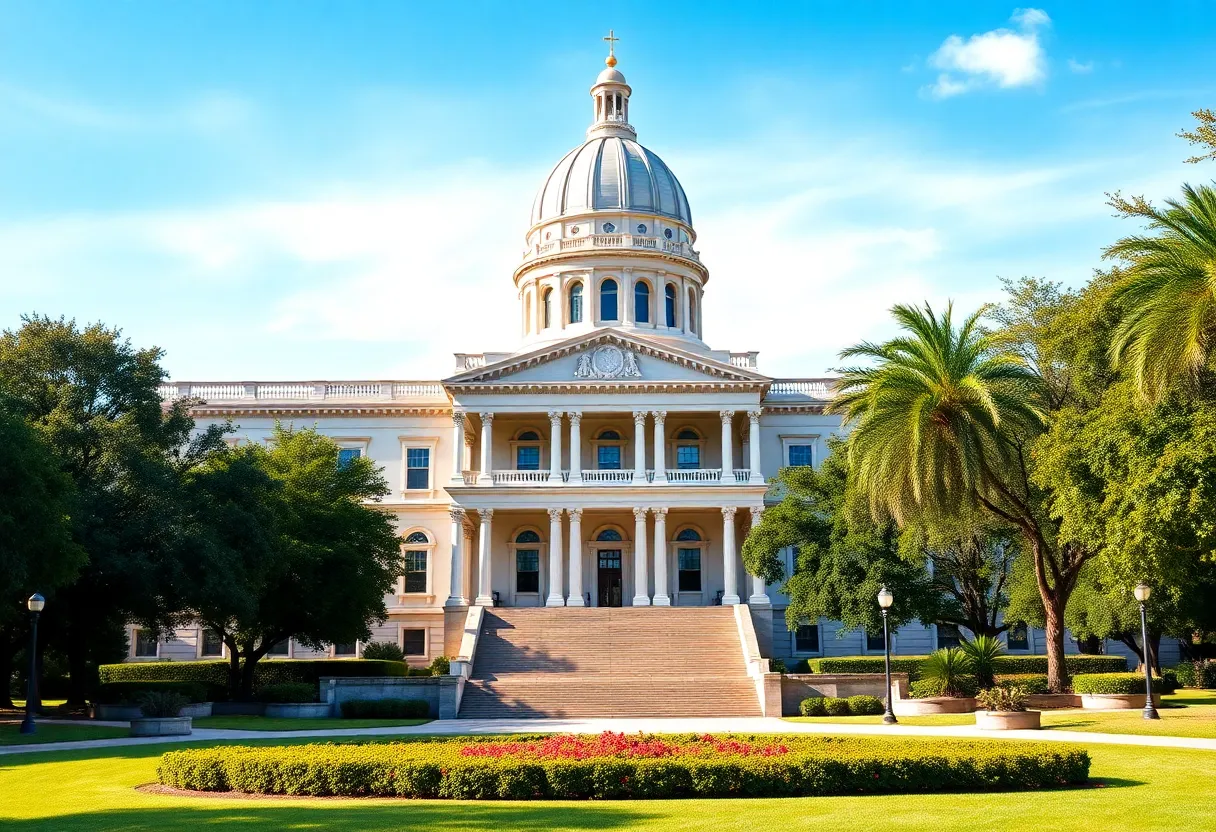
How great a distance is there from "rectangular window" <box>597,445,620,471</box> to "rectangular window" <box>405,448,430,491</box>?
27.0 feet

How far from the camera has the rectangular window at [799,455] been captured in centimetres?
5881

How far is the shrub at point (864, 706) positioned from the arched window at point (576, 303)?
30669 millimetres

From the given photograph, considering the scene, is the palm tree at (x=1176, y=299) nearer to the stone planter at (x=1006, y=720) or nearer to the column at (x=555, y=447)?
the stone planter at (x=1006, y=720)

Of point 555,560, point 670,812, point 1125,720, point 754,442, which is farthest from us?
point 754,442

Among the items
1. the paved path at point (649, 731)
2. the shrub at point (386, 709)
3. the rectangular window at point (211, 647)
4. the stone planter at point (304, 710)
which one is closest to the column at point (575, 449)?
the shrub at point (386, 709)

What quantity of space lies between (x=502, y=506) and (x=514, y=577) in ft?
17.5

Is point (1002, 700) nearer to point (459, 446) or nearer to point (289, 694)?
point (289, 694)

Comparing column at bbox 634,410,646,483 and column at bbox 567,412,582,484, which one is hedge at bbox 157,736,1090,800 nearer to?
column at bbox 567,412,582,484

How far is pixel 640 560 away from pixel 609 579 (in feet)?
Answer: 17.8

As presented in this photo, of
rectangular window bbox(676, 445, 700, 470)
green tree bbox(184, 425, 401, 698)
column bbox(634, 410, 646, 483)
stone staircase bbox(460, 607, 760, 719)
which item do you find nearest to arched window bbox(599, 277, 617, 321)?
rectangular window bbox(676, 445, 700, 470)

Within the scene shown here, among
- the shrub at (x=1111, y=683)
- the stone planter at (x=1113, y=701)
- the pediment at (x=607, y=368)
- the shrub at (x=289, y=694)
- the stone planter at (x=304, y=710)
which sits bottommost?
the stone planter at (x=304, y=710)

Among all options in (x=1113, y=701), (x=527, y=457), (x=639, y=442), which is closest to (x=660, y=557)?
(x=639, y=442)

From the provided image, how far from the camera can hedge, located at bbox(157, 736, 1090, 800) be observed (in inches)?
692

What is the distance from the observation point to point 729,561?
170ft
